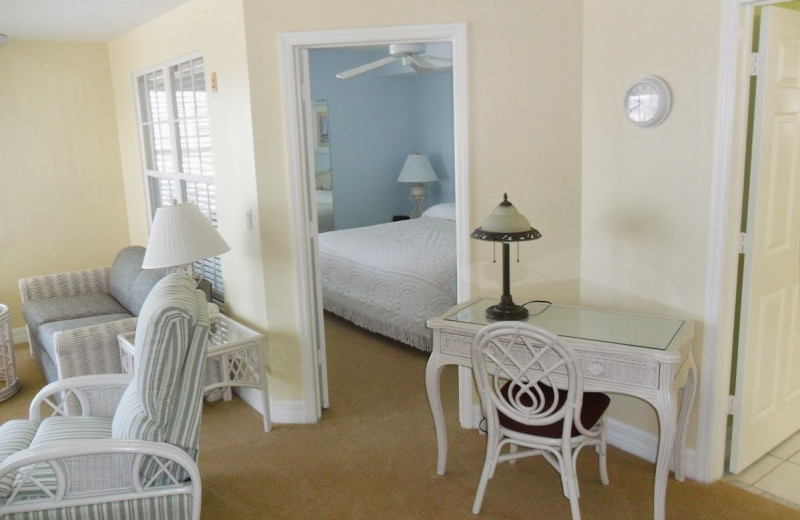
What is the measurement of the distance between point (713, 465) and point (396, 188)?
4.83 m

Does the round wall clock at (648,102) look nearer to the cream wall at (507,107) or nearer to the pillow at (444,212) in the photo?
the cream wall at (507,107)

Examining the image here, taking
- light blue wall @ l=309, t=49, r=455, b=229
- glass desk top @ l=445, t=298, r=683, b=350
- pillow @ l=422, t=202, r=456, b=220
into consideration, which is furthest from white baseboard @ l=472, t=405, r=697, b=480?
light blue wall @ l=309, t=49, r=455, b=229

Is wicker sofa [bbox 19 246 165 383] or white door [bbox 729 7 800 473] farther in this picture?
wicker sofa [bbox 19 246 165 383]

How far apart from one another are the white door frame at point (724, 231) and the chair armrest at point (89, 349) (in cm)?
281

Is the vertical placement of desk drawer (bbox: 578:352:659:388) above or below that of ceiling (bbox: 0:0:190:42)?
below

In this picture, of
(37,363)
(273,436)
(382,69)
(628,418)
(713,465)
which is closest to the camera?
(713,465)

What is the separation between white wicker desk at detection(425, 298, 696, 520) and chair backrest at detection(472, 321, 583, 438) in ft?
0.44

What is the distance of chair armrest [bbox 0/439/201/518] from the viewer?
79.8 inches

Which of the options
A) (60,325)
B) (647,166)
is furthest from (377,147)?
(647,166)

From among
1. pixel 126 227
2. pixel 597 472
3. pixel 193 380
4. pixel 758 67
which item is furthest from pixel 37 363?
pixel 758 67

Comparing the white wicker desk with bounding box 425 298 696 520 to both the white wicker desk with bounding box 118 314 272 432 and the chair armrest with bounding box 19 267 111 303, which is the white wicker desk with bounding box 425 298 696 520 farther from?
the chair armrest with bounding box 19 267 111 303

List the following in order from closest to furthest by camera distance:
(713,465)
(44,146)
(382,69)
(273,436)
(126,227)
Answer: (713,465) → (273,436) → (44,146) → (126,227) → (382,69)

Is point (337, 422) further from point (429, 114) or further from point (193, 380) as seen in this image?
point (429, 114)

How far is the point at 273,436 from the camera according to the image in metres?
3.33
